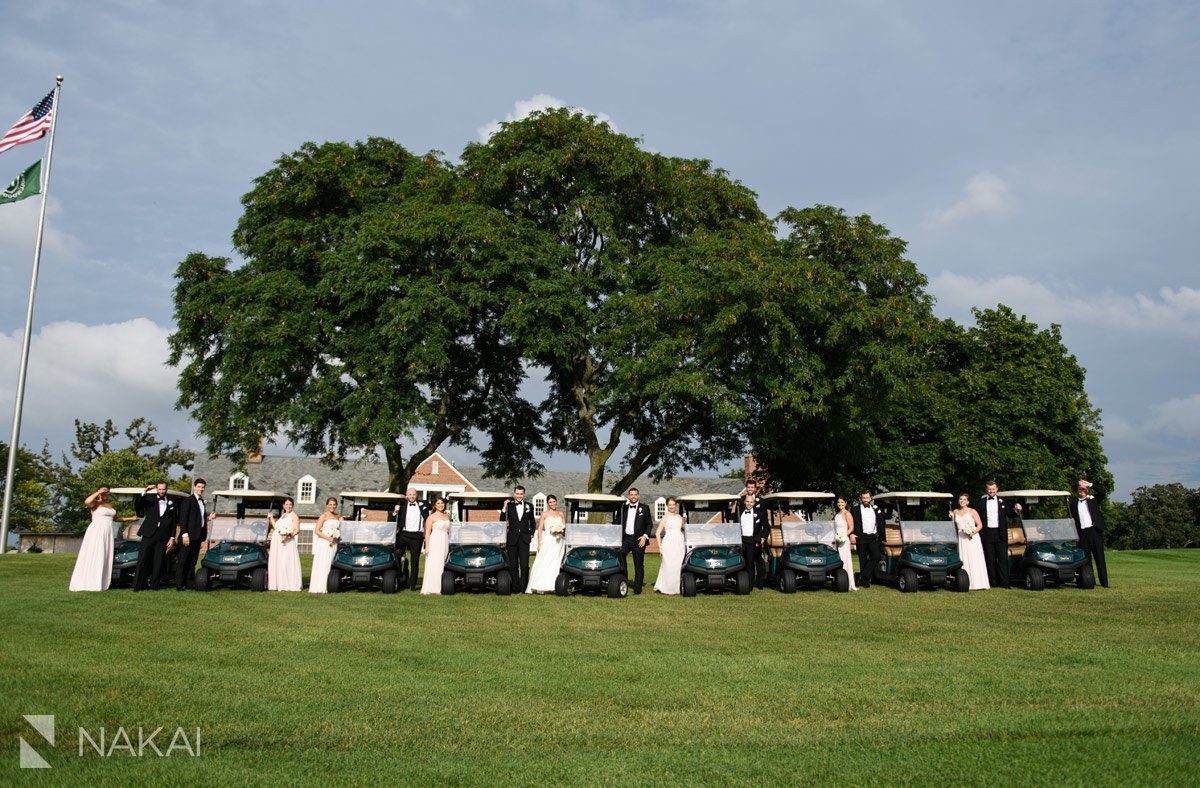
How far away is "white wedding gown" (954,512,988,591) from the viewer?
1756cm

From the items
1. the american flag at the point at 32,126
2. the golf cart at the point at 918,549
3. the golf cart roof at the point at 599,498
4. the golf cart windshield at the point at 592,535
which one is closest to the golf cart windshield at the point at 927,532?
the golf cart at the point at 918,549

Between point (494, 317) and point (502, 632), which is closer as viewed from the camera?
point (502, 632)

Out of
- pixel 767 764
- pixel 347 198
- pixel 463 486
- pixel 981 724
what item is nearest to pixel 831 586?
pixel 981 724

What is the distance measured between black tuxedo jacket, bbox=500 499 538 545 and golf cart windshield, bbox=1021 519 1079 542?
32.9ft

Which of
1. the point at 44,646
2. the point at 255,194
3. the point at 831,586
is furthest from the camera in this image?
the point at 255,194

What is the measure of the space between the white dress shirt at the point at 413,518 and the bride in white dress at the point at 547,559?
2657 millimetres

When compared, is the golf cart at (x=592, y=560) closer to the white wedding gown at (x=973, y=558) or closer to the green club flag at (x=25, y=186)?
the white wedding gown at (x=973, y=558)

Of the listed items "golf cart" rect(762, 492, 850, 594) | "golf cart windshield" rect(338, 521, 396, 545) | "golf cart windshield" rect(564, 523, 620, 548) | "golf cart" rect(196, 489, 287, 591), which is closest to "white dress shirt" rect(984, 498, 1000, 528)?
"golf cart" rect(762, 492, 850, 594)

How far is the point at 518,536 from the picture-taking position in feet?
57.1

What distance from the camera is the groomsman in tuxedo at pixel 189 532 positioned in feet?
52.9

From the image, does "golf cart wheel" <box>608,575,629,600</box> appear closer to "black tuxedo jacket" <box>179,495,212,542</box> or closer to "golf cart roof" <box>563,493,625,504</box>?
"golf cart roof" <box>563,493,625,504</box>

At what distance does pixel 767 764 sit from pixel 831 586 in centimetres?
1392

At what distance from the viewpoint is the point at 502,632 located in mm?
10602

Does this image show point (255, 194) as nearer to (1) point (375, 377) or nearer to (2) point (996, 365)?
(1) point (375, 377)
